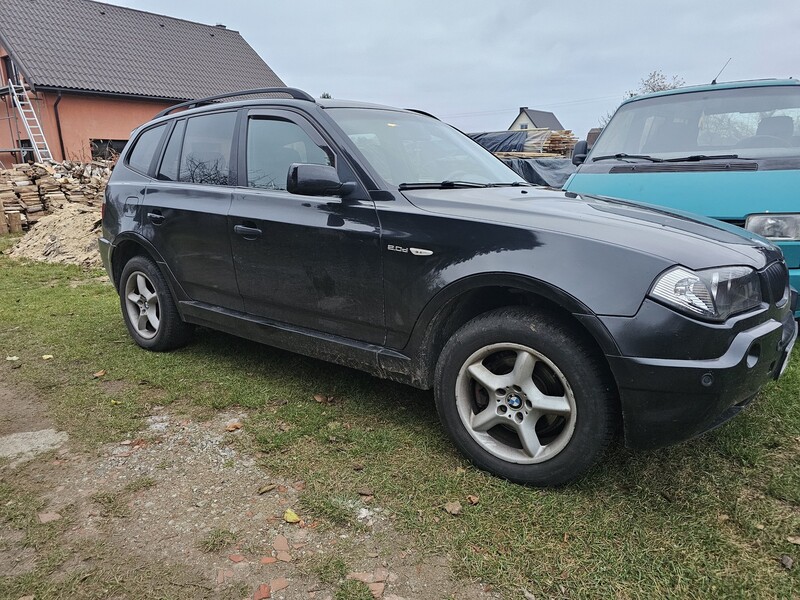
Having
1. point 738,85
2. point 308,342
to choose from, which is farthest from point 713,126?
point 308,342

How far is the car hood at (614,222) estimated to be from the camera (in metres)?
2.34

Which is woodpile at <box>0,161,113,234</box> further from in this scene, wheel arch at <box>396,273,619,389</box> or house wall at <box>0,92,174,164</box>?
wheel arch at <box>396,273,619,389</box>

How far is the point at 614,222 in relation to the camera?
2.51 meters

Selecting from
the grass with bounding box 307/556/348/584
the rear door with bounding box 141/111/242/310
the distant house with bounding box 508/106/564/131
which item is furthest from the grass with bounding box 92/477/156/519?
the distant house with bounding box 508/106/564/131

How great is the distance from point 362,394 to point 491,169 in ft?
5.53

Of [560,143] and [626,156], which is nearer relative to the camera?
[626,156]

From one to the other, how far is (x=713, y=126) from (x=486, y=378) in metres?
3.63

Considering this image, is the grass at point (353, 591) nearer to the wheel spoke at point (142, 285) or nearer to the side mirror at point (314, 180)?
the side mirror at point (314, 180)

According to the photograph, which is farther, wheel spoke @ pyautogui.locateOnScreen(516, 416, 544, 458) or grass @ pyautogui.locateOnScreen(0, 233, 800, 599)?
wheel spoke @ pyautogui.locateOnScreen(516, 416, 544, 458)

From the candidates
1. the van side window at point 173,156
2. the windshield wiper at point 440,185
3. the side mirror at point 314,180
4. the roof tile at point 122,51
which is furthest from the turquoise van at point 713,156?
the roof tile at point 122,51

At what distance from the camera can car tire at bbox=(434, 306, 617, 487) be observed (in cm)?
239

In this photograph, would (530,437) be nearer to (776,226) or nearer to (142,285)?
(776,226)

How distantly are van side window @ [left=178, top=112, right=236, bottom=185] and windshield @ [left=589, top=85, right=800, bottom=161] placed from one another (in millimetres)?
3136

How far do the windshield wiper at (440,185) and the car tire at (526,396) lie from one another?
0.82 metres
